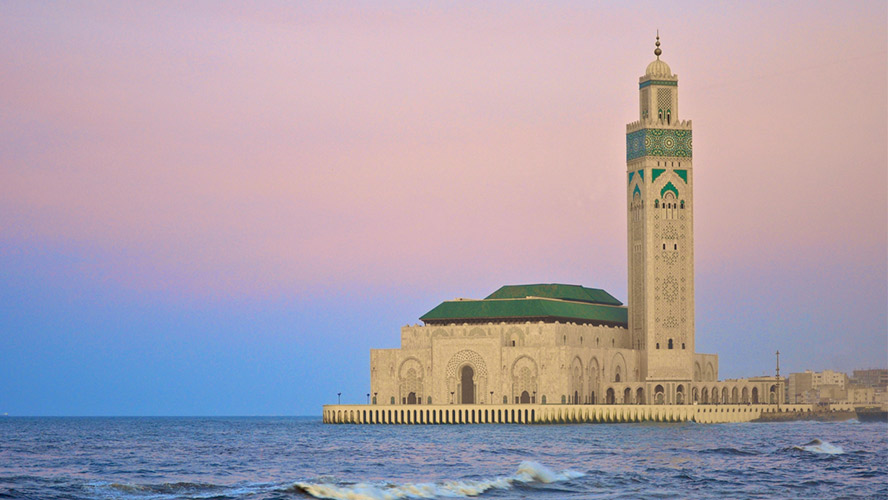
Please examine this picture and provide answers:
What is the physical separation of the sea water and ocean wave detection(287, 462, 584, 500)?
0.25 ft

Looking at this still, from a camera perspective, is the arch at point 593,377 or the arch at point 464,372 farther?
the arch at point 593,377

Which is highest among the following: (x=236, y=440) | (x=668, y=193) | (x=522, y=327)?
(x=668, y=193)

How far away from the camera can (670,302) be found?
480 ft

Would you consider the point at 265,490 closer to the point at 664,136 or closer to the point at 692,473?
the point at 692,473

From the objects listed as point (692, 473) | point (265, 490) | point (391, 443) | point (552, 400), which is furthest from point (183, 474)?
point (552, 400)

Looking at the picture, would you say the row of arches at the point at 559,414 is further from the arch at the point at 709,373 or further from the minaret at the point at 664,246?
the arch at the point at 709,373

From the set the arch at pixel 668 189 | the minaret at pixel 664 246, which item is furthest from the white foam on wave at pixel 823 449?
the arch at pixel 668 189

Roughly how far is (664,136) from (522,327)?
2459 cm

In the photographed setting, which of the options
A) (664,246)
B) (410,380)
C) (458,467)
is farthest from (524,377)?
(458,467)

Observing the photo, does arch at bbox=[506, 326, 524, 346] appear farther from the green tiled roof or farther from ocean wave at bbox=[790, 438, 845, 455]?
ocean wave at bbox=[790, 438, 845, 455]

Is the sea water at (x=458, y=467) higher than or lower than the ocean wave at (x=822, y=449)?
lower

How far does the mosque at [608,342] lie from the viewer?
140625mm

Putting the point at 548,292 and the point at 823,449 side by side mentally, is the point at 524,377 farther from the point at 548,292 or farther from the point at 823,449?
the point at 823,449

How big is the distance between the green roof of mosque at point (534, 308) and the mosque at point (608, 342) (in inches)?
6.3
